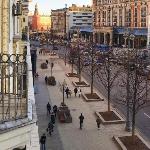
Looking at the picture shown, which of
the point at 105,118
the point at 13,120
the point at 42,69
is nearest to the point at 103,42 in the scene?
the point at 42,69

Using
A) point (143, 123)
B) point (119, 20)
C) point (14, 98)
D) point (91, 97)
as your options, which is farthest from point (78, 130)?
point (119, 20)

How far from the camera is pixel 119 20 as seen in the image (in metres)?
118

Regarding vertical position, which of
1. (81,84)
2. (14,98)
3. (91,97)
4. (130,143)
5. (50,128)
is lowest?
(130,143)

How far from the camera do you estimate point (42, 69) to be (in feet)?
236

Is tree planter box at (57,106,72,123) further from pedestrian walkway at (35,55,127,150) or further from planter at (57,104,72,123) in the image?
pedestrian walkway at (35,55,127,150)

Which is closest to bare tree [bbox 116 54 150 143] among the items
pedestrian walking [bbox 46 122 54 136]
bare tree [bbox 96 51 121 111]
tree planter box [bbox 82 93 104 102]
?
bare tree [bbox 96 51 121 111]

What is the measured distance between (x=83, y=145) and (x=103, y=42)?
101817mm

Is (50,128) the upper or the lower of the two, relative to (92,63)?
lower

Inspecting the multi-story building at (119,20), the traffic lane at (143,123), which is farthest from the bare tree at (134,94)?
the multi-story building at (119,20)

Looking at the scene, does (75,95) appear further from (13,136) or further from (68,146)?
(13,136)

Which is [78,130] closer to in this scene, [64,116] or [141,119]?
[64,116]

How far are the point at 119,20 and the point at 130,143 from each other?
9412 cm

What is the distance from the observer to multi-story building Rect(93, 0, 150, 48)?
105m

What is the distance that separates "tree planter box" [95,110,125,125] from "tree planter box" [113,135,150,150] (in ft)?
14.0
